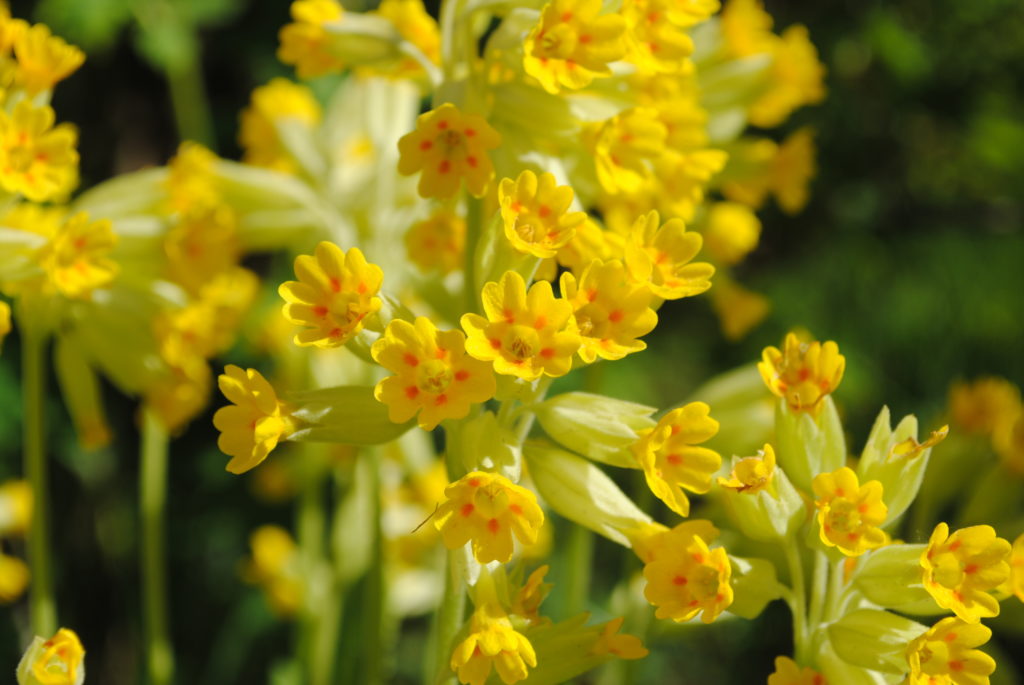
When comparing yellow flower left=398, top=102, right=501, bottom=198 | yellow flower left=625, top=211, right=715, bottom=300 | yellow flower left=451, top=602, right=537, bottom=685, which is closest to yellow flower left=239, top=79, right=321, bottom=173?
yellow flower left=398, top=102, right=501, bottom=198

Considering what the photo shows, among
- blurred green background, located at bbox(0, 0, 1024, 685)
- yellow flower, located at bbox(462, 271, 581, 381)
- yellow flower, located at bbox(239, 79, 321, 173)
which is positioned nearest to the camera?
yellow flower, located at bbox(462, 271, 581, 381)

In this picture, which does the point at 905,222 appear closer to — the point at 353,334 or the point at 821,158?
the point at 821,158

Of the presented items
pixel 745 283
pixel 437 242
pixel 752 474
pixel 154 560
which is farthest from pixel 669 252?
pixel 745 283

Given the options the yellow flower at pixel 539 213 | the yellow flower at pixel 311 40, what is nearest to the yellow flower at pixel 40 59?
the yellow flower at pixel 311 40

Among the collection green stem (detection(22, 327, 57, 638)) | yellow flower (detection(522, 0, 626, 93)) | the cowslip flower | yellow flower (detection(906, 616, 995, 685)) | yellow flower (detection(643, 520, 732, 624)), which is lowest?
green stem (detection(22, 327, 57, 638))

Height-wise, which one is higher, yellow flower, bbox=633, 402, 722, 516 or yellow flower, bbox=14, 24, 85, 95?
yellow flower, bbox=14, 24, 85, 95

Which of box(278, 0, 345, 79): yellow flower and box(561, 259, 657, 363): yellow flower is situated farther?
box(278, 0, 345, 79): yellow flower

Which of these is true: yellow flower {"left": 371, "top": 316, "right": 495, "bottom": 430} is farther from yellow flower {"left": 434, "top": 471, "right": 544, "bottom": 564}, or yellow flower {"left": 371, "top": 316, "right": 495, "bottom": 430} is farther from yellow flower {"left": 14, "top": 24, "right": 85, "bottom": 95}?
yellow flower {"left": 14, "top": 24, "right": 85, "bottom": 95}
